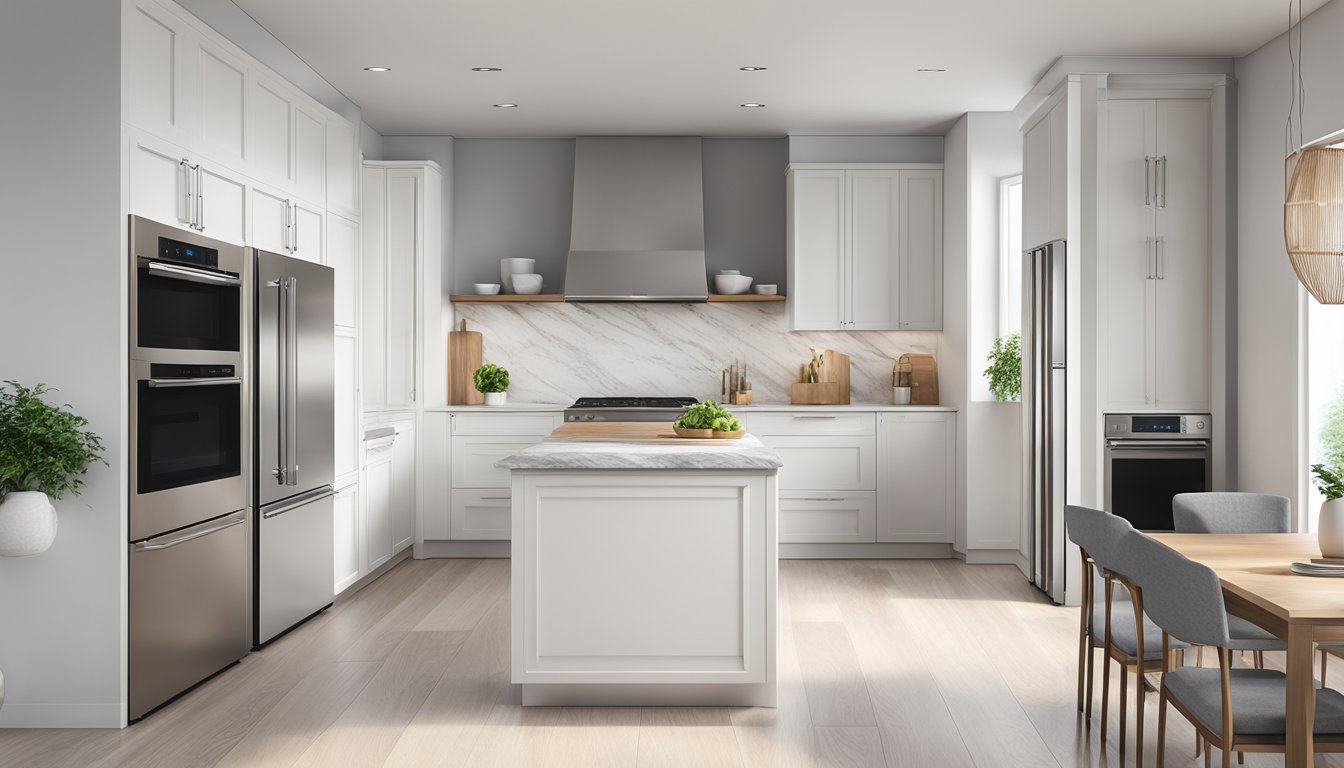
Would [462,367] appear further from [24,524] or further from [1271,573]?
[1271,573]

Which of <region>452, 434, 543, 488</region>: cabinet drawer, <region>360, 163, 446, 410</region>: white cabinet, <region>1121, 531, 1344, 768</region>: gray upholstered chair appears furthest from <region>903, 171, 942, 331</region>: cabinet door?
<region>1121, 531, 1344, 768</region>: gray upholstered chair

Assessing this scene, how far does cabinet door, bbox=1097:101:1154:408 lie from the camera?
486 centimetres

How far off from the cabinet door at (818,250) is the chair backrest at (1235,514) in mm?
3050

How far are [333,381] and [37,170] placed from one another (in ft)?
5.80

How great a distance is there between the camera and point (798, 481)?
6.16m

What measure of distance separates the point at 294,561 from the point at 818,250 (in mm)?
3659

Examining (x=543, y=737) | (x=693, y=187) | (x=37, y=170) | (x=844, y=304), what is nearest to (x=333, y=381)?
(x=37, y=170)

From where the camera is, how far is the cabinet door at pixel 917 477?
240 inches

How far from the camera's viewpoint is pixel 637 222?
6.48m

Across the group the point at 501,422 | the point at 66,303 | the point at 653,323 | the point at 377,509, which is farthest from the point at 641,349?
the point at 66,303

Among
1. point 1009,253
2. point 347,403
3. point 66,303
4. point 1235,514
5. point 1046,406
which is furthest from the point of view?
point 1009,253

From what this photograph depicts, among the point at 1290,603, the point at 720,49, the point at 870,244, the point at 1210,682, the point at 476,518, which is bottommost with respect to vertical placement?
the point at 476,518

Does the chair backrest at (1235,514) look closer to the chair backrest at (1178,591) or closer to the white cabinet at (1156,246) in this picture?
the chair backrest at (1178,591)

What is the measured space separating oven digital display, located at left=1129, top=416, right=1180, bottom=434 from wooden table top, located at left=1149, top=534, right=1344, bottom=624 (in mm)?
1620
